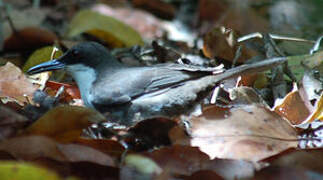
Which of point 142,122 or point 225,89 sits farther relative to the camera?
point 225,89

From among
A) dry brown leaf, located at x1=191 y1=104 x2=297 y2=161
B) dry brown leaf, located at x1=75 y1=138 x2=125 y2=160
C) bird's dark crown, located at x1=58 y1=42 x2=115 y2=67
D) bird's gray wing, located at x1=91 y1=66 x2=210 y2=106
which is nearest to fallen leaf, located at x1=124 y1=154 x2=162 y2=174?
dry brown leaf, located at x1=75 y1=138 x2=125 y2=160

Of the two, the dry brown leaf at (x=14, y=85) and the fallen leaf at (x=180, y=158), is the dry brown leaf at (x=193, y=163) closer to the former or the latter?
the fallen leaf at (x=180, y=158)

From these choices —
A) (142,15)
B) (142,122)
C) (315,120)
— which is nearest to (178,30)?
(142,15)

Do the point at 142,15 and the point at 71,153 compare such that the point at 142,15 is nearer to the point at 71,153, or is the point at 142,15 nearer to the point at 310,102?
the point at 310,102

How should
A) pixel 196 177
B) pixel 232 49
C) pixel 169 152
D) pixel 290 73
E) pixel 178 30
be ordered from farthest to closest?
1. pixel 178 30
2. pixel 232 49
3. pixel 290 73
4. pixel 169 152
5. pixel 196 177

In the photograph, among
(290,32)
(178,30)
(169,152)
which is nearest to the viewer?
(169,152)

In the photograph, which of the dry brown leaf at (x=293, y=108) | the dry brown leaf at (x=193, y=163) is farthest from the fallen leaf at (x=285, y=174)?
the dry brown leaf at (x=293, y=108)

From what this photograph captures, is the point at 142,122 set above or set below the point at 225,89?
above
